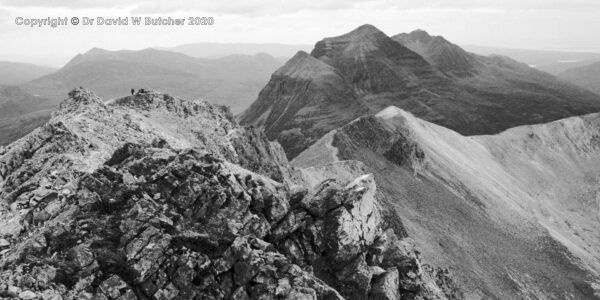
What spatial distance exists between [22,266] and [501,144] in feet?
443

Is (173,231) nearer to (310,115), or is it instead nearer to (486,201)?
(486,201)

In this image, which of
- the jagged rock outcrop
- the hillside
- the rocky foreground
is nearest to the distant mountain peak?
the rocky foreground

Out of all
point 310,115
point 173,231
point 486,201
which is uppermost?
point 173,231

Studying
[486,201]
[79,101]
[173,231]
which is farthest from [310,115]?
[173,231]

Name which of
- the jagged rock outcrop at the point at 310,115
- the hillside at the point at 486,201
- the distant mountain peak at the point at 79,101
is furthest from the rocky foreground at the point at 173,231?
the jagged rock outcrop at the point at 310,115

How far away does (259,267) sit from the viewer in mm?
26281

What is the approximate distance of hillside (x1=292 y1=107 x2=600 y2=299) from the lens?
61719 mm

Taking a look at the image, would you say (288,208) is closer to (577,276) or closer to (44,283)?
(44,283)

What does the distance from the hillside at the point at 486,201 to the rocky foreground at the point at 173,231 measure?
25.4 meters

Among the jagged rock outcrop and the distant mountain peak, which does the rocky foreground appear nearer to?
the distant mountain peak

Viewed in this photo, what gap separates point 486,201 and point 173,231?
7087 centimetres

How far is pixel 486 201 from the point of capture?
275 ft

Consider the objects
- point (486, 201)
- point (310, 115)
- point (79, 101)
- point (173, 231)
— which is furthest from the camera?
point (310, 115)

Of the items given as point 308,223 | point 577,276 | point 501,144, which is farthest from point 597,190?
point 308,223
